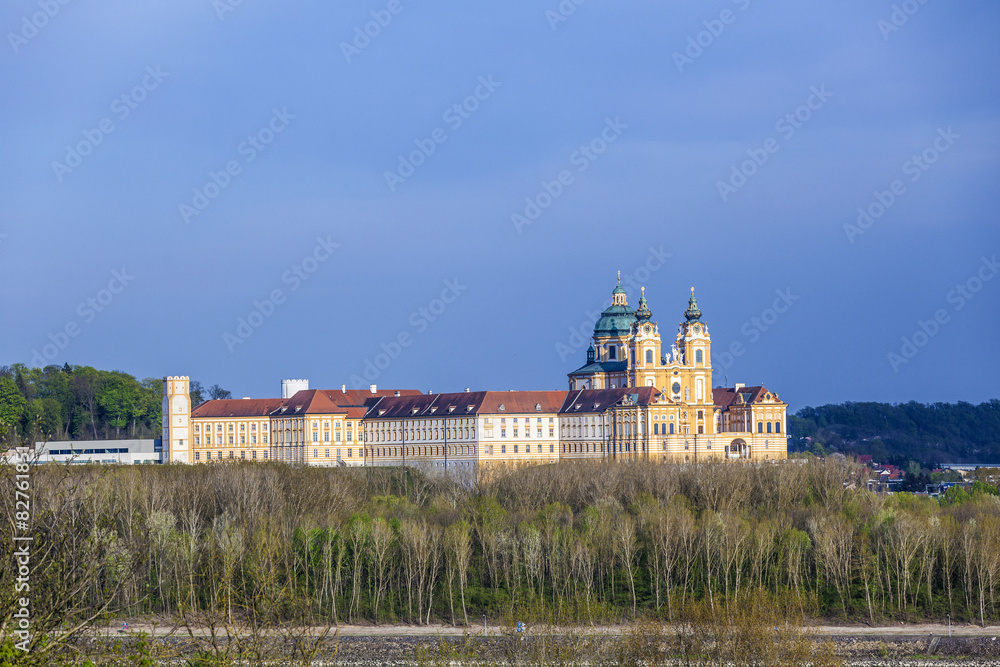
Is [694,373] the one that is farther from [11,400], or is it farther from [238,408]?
[11,400]

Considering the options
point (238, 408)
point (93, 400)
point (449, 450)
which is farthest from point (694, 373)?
point (93, 400)

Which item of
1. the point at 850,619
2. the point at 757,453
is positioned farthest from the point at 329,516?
the point at 757,453

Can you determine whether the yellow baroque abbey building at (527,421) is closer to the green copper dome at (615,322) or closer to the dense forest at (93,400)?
the green copper dome at (615,322)

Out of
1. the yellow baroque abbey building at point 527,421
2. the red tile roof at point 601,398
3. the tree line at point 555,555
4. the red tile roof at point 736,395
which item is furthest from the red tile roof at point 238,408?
the tree line at point 555,555

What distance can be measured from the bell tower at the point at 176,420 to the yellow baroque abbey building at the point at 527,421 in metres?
0.10

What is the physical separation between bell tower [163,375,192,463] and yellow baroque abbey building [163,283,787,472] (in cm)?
10

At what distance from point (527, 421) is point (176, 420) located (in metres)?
36.8

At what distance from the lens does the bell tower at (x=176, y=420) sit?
501 feet

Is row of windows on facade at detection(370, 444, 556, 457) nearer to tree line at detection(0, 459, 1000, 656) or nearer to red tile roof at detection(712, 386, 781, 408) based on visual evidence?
red tile roof at detection(712, 386, 781, 408)

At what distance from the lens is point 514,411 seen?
148 meters

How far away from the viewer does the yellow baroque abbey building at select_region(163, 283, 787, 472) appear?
143375mm

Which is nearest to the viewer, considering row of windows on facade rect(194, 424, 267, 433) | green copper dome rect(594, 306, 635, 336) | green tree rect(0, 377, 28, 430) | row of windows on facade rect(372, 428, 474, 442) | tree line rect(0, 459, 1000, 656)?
tree line rect(0, 459, 1000, 656)

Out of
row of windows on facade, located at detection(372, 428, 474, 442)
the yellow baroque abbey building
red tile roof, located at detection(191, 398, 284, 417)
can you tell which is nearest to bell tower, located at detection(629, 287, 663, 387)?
the yellow baroque abbey building

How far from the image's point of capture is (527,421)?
148000 mm
